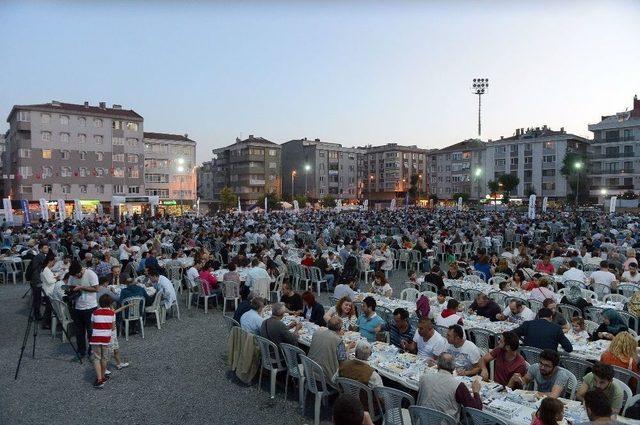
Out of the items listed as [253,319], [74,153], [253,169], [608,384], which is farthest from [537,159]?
[608,384]

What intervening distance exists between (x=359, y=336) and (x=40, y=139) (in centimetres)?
6028

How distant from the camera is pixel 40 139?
55.4 m

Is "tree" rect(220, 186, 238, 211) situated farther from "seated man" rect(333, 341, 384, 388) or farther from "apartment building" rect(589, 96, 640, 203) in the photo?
"seated man" rect(333, 341, 384, 388)

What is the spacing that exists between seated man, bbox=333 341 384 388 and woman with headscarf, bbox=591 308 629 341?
413 cm

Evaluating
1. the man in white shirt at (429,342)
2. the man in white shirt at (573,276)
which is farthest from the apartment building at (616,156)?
the man in white shirt at (429,342)

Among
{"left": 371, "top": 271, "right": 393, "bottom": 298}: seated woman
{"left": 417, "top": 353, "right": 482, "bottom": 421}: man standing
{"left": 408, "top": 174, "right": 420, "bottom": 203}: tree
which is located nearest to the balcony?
{"left": 408, "top": 174, "right": 420, "bottom": 203}: tree

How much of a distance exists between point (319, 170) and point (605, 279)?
247 ft

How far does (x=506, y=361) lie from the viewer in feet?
19.1

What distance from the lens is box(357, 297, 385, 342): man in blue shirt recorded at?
744 centimetres

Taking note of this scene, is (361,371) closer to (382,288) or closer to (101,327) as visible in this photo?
(101,327)

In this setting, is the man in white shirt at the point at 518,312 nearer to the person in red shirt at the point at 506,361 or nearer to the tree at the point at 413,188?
the person in red shirt at the point at 506,361

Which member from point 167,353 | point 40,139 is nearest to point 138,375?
point 167,353

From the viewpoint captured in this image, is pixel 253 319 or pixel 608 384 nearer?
pixel 608 384

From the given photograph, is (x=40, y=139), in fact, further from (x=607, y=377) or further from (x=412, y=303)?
(x=607, y=377)
